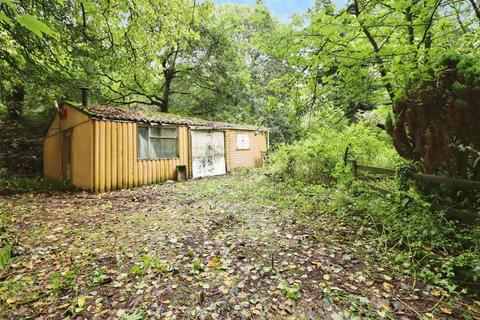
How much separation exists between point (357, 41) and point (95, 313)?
5358 mm

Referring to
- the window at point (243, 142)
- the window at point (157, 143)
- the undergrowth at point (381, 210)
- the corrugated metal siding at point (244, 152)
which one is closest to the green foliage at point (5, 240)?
the undergrowth at point (381, 210)

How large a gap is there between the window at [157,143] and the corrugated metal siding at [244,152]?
3543mm

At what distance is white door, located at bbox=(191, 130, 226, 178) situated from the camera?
1218 cm

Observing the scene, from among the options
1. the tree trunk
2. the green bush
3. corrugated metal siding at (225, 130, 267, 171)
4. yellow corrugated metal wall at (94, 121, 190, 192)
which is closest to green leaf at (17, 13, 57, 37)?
the green bush

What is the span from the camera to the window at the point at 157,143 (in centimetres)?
1015

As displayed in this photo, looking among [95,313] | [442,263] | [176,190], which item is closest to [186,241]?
[95,313]

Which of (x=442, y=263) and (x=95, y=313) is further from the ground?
(x=442, y=263)

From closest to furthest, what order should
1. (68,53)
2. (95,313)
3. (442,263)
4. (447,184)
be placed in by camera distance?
(95,313), (442,263), (447,184), (68,53)

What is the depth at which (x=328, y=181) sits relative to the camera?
25.2 feet

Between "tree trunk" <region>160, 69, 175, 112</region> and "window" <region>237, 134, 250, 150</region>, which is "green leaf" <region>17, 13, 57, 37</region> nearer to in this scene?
"window" <region>237, 134, 250, 150</region>

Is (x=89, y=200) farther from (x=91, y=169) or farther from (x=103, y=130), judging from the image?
(x=103, y=130)

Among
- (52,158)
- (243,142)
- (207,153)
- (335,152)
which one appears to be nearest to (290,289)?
(335,152)

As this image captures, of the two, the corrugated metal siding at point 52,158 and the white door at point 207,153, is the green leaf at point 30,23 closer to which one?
the white door at point 207,153

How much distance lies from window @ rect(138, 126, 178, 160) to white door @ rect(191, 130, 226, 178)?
110cm
